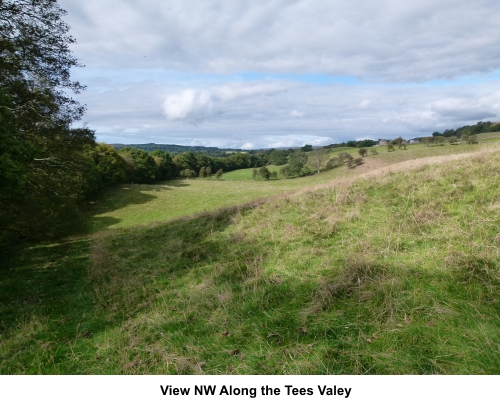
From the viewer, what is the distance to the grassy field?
169 inches

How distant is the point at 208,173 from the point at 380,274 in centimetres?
9094

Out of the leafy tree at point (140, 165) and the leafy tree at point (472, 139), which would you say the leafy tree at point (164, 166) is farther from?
the leafy tree at point (472, 139)

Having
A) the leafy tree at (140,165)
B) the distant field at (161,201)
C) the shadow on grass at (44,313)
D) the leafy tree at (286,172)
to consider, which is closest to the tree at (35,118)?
the shadow on grass at (44,313)

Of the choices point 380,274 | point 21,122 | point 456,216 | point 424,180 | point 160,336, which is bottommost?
point 160,336

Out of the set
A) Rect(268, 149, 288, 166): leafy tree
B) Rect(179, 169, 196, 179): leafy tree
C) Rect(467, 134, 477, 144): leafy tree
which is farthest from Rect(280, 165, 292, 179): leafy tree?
Rect(467, 134, 477, 144): leafy tree

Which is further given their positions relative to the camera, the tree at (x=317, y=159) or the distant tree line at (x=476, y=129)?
the tree at (x=317, y=159)

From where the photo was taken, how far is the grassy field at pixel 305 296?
169 inches

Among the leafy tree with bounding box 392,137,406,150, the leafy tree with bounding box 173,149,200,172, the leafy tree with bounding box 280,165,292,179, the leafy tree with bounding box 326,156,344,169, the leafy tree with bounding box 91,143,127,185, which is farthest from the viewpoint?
the leafy tree with bounding box 173,149,200,172

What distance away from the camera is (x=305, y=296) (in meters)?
5.99

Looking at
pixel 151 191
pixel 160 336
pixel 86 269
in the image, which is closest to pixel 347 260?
pixel 160 336

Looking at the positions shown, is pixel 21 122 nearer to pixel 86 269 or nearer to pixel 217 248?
pixel 86 269

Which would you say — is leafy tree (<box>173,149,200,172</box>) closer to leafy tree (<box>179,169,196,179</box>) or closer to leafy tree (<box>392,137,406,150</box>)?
leafy tree (<box>179,169,196,179</box>)

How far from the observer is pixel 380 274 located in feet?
19.6

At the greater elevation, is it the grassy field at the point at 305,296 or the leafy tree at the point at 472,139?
the leafy tree at the point at 472,139
